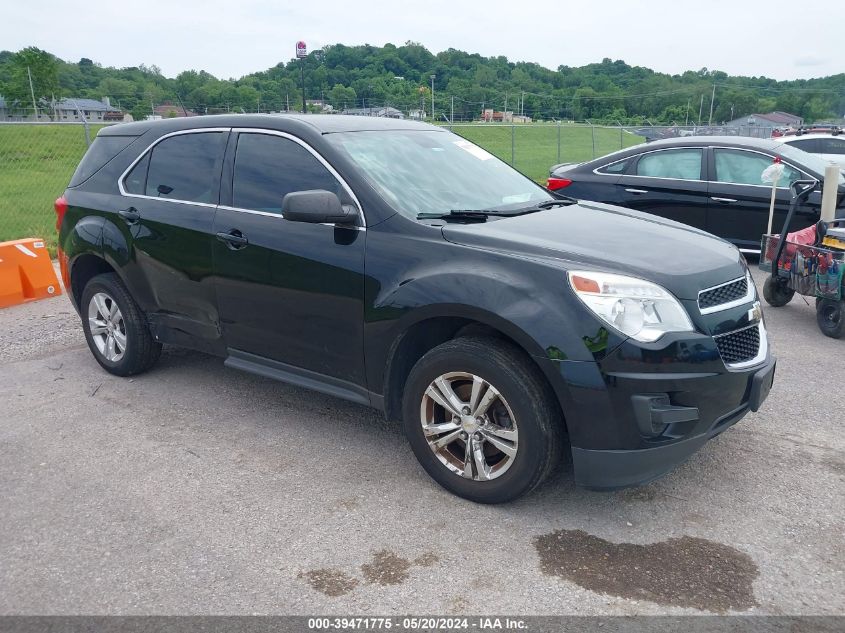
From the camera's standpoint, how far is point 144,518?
3.47m

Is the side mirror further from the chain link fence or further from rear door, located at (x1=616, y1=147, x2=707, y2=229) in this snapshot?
the chain link fence

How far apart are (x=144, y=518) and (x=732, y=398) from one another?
8.95ft

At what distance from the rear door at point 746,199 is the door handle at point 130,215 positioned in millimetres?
6372

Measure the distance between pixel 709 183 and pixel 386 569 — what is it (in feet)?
23.0

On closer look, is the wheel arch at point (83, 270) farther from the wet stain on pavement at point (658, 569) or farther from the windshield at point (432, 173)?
the wet stain on pavement at point (658, 569)

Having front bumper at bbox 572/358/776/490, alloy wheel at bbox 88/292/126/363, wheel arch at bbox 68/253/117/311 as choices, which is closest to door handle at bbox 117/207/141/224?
wheel arch at bbox 68/253/117/311

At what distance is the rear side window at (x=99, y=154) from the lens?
A: 5.20 meters

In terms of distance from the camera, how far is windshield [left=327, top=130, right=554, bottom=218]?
3973 mm

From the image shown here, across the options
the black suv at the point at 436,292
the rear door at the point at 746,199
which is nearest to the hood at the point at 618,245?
the black suv at the point at 436,292

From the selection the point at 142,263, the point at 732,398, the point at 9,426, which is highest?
the point at 142,263

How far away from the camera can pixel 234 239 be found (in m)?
4.27

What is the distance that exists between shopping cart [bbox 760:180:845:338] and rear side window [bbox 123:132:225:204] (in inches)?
189

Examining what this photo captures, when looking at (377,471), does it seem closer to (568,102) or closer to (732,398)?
(732,398)

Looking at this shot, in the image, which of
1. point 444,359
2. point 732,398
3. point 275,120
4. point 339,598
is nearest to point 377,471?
point 444,359
